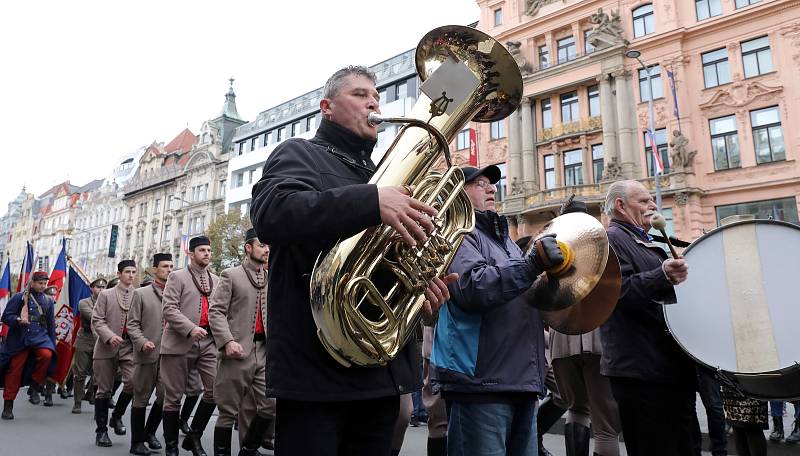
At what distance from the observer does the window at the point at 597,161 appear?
25453 millimetres

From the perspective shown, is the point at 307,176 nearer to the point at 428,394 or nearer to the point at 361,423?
the point at 361,423

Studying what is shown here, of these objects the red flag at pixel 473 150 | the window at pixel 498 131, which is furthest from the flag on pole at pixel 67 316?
the window at pixel 498 131

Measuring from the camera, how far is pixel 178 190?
51.0m

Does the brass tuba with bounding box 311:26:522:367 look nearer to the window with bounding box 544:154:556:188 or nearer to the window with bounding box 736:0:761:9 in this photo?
the window with bounding box 544:154:556:188

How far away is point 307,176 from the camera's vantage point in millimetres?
1953

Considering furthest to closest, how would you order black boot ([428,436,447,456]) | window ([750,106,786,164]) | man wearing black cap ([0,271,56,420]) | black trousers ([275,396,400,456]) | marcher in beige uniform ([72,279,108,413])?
window ([750,106,786,164]) → marcher in beige uniform ([72,279,108,413]) → man wearing black cap ([0,271,56,420]) → black boot ([428,436,447,456]) → black trousers ([275,396,400,456])

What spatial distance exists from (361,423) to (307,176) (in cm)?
96

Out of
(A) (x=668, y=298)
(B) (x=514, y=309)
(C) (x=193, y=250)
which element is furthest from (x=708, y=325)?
(C) (x=193, y=250)

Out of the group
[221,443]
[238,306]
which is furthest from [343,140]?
[221,443]

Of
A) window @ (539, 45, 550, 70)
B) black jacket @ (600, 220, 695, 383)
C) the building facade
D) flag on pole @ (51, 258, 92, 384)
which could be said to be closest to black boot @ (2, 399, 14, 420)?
flag on pole @ (51, 258, 92, 384)

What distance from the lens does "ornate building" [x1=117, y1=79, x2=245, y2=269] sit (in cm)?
4778

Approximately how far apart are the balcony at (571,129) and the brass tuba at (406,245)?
977 inches

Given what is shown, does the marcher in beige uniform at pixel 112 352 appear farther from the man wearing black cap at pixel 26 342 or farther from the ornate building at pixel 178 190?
the ornate building at pixel 178 190

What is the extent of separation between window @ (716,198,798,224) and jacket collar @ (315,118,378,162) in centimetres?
2170
